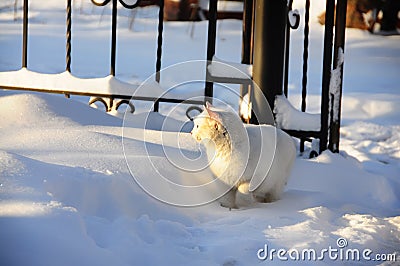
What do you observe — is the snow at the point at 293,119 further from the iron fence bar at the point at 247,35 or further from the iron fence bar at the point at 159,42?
the iron fence bar at the point at 159,42

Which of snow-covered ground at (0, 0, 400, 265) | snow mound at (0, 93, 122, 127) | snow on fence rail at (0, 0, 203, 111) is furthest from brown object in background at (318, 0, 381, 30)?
snow mound at (0, 93, 122, 127)

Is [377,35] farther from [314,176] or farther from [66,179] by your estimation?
[66,179]

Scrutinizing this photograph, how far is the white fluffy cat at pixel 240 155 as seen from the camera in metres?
3.27

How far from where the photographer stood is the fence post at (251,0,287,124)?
412 centimetres

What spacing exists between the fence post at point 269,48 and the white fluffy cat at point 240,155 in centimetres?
75

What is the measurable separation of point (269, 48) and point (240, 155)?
3.42ft

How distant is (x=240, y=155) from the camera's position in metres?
3.29

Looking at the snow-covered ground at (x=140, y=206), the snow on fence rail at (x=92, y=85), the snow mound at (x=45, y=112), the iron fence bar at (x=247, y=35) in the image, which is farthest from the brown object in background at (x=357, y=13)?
the snow mound at (x=45, y=112)

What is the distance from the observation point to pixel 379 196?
3818 mm

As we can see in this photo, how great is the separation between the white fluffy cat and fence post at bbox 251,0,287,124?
751 millimetres

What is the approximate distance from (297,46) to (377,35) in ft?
4.13

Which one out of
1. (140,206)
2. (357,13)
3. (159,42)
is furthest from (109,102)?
(357,13)

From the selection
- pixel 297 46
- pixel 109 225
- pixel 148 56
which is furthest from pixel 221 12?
pixel 109 225

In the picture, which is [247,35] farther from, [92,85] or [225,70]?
[92,85]
